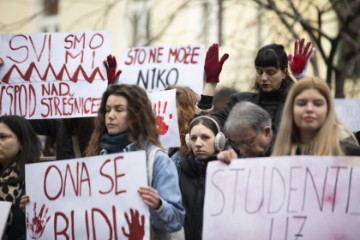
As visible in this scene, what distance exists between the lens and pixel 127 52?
30.2 feet

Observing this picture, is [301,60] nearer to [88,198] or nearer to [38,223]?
[88,198]

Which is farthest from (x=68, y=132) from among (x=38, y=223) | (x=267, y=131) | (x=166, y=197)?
(x=267, y=131)

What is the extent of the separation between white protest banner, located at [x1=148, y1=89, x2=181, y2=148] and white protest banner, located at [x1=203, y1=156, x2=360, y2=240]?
1.68m

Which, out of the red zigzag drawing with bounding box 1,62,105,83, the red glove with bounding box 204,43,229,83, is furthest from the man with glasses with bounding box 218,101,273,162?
the red zigzag drawing with bounding box 1,62,105,83

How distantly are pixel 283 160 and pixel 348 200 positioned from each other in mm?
357

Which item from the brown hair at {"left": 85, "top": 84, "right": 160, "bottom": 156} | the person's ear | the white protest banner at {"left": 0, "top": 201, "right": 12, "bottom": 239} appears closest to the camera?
the person's ear

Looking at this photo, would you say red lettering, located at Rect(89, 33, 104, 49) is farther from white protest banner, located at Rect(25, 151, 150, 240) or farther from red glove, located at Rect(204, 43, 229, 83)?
white protest banner, located at Rect(25, 151, 150, 240)

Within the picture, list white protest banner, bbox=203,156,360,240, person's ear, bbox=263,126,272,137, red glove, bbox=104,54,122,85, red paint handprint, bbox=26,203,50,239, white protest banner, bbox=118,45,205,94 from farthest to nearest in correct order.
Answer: white protest banner, bbox=118,45,205,94
red glove, bbox=104,54,122,85
red paint handprint, bbox=26,203,50,239
person's ear, bbox=263,126,272,137
white protest banner, bbox=203,156,360,240

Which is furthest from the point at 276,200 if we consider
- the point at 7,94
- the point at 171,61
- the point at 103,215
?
the point at 171,61

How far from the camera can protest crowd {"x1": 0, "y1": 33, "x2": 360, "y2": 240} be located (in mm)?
5426

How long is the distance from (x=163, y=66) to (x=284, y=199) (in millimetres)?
3868

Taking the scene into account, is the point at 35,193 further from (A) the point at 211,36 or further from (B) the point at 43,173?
(A) the point at 211,36

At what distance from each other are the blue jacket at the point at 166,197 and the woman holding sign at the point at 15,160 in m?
0.98

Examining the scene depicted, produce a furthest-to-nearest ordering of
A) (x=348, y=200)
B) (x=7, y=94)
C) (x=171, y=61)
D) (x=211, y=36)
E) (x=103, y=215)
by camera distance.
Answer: (x=211, y=36) → (x=171, y=61) → (x=7, y=94) → (x=103, y=215) → (x=348, y=200)
